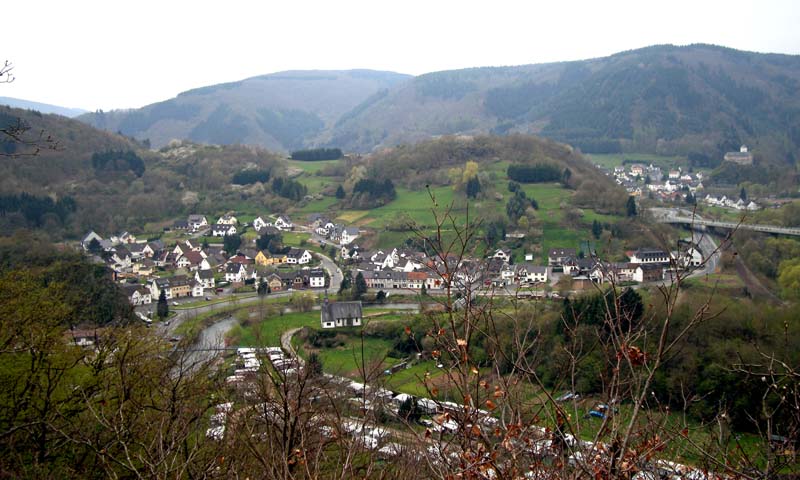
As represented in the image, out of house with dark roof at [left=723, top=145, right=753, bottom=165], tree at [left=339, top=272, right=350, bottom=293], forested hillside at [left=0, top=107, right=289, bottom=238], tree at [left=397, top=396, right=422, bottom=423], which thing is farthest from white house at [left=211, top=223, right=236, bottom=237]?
house with dark roof at [left=723, top=145, right=753, bottom=165]

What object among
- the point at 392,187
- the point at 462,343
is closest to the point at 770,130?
the point at 392,187

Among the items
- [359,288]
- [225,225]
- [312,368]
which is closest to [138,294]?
[359,288]

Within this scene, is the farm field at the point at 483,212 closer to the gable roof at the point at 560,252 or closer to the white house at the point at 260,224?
the gable roof at the point at 560,252

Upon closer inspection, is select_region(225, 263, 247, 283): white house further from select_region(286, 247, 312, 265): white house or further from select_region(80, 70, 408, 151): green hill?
select_region(80, 70, 408, 151): green hill

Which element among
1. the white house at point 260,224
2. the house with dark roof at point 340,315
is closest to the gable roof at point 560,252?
the house with dark roof at point 340,315

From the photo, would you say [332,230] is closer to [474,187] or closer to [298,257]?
[298,257]
